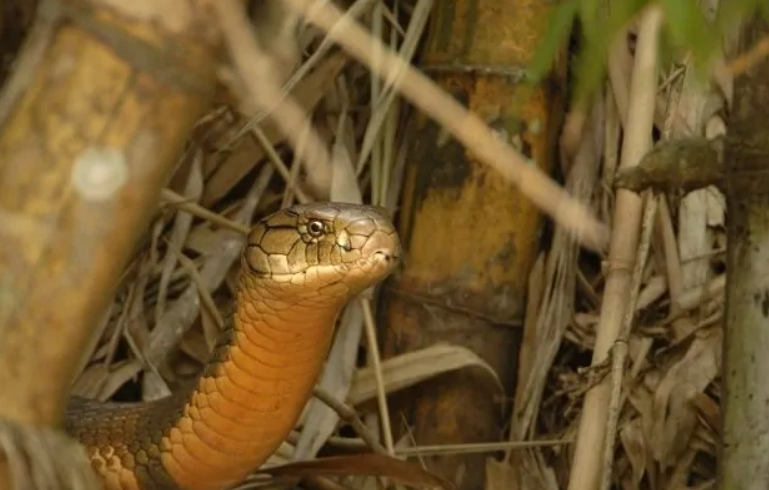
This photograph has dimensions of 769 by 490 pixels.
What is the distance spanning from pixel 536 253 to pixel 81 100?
142 cm

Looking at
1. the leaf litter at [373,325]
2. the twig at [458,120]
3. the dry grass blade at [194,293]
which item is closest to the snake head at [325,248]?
the twig at [458,120]

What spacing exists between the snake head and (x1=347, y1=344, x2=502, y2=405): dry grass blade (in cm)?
46

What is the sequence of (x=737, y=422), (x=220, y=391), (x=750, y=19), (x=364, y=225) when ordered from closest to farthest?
(x=750, y=19) → (x=737, y=422) → (x=364, y=225) → (x=220, y=391)

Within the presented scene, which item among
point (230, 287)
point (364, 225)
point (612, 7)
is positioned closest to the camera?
point (612, 7)

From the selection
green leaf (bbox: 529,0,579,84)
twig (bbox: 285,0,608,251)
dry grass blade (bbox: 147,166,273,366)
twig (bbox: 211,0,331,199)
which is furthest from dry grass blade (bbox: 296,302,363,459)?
green leaf (bbox: 529,0,579,84)

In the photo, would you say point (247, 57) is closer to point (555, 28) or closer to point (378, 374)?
point (555, 28)

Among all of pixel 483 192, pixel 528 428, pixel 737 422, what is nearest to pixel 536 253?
pixel 483 192

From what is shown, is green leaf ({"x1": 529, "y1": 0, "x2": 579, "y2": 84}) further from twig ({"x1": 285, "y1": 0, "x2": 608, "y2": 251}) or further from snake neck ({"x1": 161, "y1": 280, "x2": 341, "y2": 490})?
snake neck ({"x1": 161, "y1": 280, "x2": 341, "y2": 490})

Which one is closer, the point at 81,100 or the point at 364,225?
the point at 81,100

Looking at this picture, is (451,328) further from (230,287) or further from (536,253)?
(230,287)

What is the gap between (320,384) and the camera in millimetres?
2307

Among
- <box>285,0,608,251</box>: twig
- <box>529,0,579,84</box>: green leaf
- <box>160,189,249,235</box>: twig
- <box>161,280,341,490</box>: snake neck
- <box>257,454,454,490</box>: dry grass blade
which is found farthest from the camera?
<box>160,189,249,235</box>: twig

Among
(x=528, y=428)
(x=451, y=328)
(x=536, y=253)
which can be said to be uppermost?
(x=536, y=253)

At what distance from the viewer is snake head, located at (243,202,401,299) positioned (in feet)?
5.59
